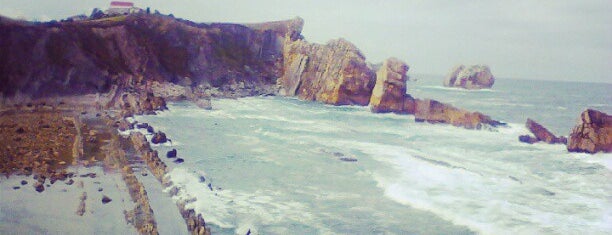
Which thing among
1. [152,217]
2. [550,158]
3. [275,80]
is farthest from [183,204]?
[275,80]

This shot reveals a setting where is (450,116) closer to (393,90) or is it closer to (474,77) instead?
(393,90)

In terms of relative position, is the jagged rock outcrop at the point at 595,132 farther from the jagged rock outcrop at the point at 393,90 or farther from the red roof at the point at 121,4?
the red roof at the point at 121,4

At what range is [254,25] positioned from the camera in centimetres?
5778

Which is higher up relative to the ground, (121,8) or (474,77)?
(121,8)

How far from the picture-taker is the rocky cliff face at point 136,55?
88.4ft

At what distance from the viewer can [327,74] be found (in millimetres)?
41469

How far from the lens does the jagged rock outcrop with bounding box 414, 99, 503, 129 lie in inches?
1081

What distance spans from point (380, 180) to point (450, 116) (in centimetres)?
1551

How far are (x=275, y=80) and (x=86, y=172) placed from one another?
36.0m

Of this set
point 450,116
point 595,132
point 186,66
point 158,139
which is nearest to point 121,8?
point 186,66

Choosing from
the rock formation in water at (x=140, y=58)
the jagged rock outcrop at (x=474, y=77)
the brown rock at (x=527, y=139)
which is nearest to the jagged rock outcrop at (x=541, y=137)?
the brown rock at (x=527, y=139)

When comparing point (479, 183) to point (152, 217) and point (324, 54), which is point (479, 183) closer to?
point (152, 217)

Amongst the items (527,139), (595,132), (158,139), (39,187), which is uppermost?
(595,132)

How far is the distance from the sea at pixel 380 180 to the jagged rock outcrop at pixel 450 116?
1.18m
